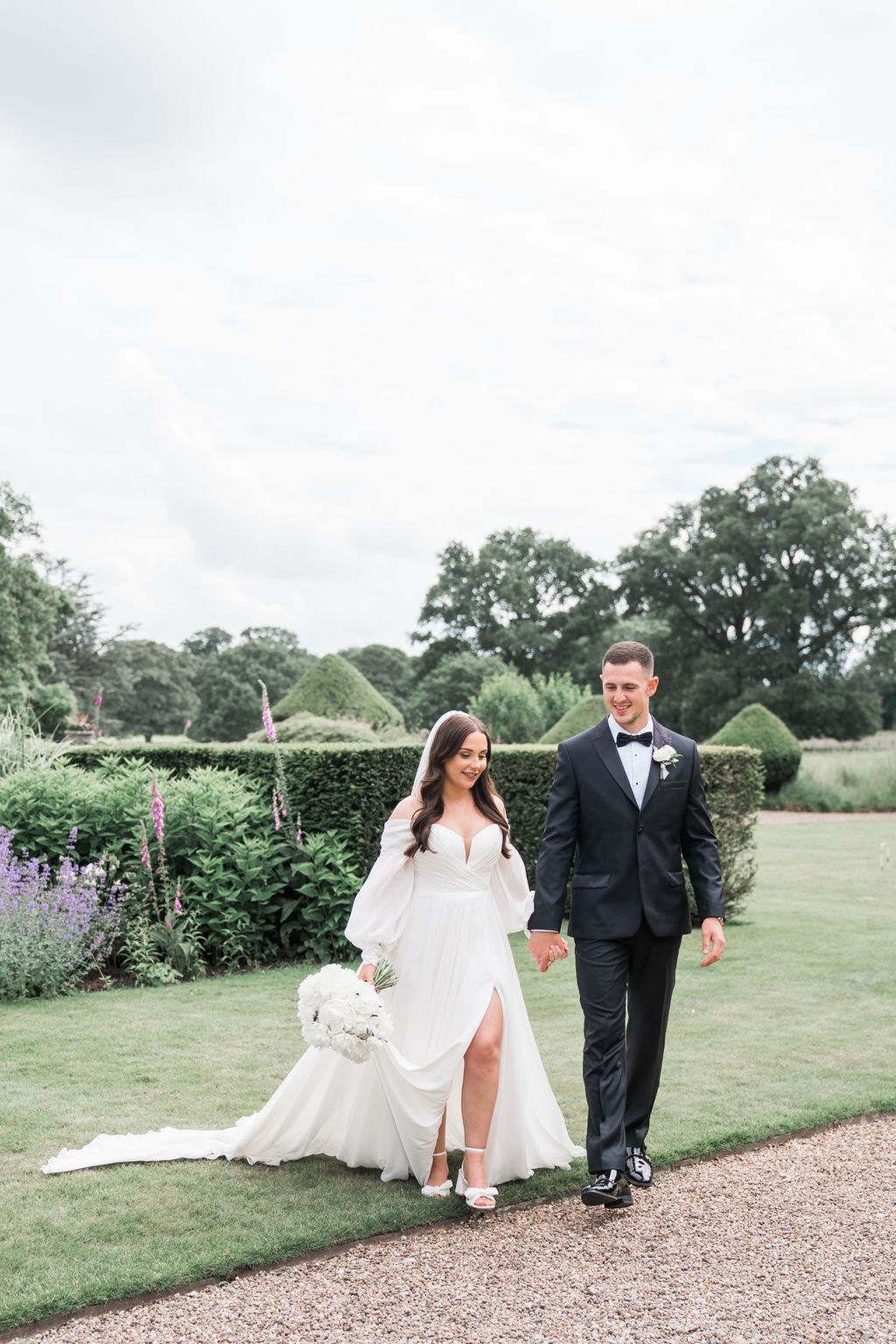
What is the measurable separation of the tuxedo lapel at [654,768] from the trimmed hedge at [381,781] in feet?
16.5

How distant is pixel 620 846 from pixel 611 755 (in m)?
0.33

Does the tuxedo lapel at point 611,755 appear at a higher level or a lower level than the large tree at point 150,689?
lower

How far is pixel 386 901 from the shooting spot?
14.0 ft

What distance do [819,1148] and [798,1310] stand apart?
1547 mm

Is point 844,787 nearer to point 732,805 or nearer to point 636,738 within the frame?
point 732,805

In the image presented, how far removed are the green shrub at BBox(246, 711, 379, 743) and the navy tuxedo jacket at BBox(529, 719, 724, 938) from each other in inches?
403

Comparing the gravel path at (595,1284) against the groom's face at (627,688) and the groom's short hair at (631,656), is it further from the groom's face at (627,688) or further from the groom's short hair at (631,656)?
the groom's short hair at (631,656)

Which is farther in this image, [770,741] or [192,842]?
[770,741]

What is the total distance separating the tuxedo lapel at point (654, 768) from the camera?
4.04 m

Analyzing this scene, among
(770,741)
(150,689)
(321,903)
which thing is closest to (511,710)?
(770,741)

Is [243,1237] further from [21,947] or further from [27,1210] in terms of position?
[21,947]

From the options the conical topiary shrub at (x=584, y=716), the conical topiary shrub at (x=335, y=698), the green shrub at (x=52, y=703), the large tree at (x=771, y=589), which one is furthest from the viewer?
the large tree at (x=771, y=589)

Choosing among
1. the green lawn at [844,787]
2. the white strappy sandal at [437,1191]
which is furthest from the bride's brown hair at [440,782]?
the green lawn at [844,787]

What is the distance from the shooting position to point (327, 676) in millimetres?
18438
